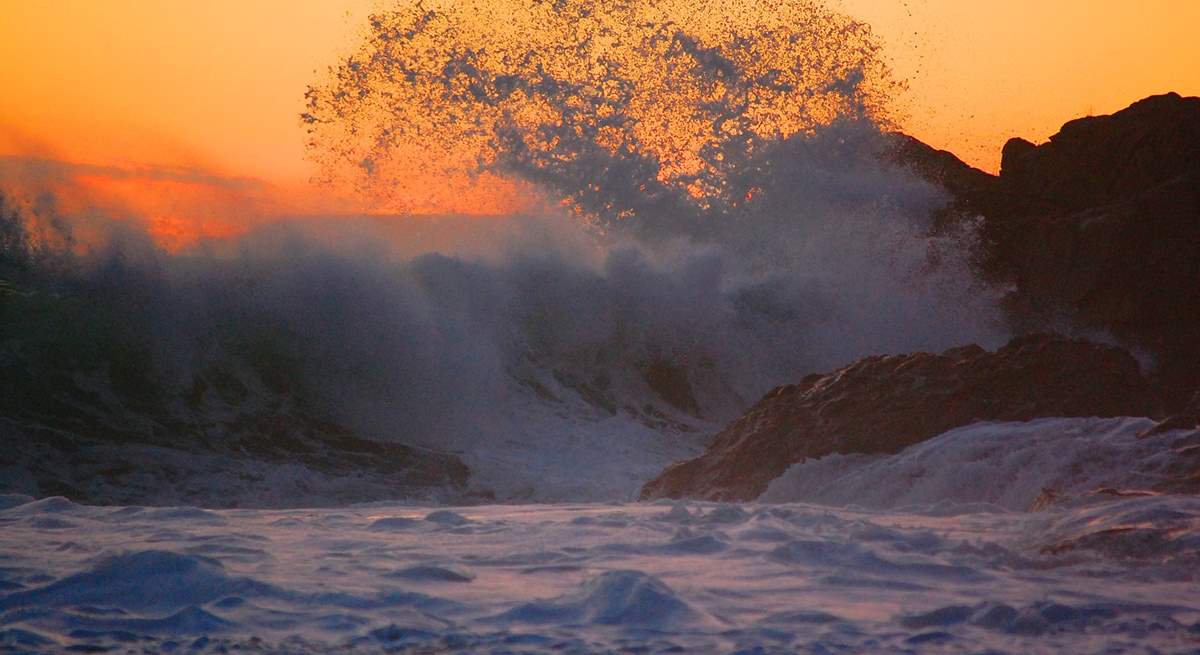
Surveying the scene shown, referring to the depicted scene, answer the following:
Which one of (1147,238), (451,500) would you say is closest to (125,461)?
(451,500)

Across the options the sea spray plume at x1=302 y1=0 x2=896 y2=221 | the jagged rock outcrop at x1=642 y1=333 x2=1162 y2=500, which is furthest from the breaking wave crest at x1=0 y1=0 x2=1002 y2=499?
the jagged rock outcrop at x1=642 y1=333 x2=1162 y2=500

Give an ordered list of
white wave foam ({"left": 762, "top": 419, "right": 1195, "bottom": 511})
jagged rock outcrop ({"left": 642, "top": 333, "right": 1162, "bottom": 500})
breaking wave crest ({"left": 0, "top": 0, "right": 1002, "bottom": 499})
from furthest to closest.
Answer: breaking wave crest ({"left": 0, "top": 0, "right": 1002, "bottom": 499})
jagged rock outcrop ({"left": 642, "top": 333, "right": 1162, "bottom": 500})
white wave foam ({"left": 762, "top": 419, "right": 1195, "bottom": 511})

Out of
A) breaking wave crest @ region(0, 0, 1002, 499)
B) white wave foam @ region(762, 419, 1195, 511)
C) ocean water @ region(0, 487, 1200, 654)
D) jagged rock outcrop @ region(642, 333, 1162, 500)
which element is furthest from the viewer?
breaking wave crest @ region(0, 0, 1002, 499)

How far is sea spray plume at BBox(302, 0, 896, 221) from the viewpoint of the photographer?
1681 centimetres

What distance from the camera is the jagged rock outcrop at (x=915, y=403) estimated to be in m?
6.73

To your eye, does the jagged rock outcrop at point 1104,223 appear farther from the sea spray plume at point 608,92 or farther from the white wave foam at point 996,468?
the white wave foam at point 996,468

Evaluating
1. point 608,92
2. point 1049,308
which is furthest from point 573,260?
point 1049,308

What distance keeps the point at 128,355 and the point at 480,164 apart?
6.65 m

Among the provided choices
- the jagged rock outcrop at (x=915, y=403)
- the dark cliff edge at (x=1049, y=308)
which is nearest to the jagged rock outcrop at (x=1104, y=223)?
the dark cliff edge at (x=1049, y=308)

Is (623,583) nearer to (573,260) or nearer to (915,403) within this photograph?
(915,403)

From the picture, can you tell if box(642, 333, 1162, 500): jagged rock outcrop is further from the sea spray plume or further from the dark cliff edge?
the sea spray plume

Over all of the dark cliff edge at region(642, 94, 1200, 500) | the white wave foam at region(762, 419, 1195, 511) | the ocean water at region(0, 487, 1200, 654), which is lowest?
the ocean water at region(0, 487, 1200, 654)

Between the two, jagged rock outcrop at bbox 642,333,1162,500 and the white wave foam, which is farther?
jagged rock outcrop at bbox 642,333,1162,500

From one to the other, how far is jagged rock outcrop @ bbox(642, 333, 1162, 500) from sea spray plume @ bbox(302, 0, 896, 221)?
34.8 ft
